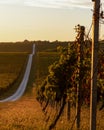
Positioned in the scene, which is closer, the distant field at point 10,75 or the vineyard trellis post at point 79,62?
the vineyard trellis post at point 79,62

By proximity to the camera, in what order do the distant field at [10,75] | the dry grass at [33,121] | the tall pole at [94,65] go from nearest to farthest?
1. the tall pole at [94,65]
2. the dry grass at [33,121]
3. the distant field at [10,75]

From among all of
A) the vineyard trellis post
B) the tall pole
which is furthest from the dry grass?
the tall pole

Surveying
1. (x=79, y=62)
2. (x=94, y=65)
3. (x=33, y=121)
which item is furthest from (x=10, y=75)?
(x=94, y=65)

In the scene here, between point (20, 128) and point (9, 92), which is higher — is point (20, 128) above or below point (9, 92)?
below

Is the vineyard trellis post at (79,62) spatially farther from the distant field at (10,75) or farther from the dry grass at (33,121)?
the distant field at (10,75)

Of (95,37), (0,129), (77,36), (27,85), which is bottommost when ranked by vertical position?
(0,129)

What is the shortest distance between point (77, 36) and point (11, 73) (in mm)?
81338

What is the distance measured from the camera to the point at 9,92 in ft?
248

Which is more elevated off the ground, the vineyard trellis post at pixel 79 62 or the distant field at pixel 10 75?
the distant field at pixel 10 75

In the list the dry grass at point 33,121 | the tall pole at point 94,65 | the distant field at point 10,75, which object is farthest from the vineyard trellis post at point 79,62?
the distant field at point 10,75

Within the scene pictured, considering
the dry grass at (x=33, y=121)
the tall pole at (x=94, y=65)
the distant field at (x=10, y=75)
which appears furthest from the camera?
the distant field at (x=10, y=75)

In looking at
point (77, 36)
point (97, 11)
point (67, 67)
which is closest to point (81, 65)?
point (77, 36)

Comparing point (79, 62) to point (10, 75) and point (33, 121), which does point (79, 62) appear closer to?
point (33, 121)

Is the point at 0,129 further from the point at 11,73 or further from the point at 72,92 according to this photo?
the point at 11,73
